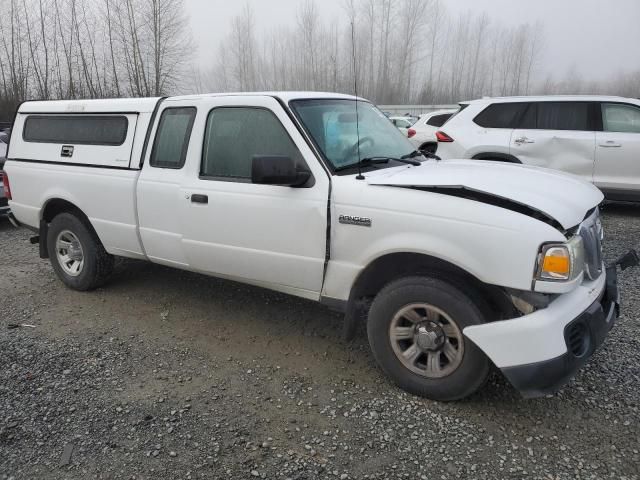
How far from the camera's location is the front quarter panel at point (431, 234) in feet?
8.36

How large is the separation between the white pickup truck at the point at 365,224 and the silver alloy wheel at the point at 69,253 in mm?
298

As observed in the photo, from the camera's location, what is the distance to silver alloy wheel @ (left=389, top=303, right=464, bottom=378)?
2.88 meters

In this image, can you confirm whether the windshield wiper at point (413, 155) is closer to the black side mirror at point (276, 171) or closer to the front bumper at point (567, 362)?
the black side mirror at point (276, 171)

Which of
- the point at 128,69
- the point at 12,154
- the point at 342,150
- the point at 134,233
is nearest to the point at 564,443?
the point at 342,150

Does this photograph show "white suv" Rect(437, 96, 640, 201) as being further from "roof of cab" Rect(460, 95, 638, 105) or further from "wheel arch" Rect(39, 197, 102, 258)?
"wheel arch" Rect(39, 197, 102, 258)

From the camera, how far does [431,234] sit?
2.79 meters

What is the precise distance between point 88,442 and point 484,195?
257 cm

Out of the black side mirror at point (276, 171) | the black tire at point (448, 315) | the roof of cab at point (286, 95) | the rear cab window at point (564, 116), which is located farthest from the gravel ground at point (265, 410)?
the rear cab window at point (564, 116)

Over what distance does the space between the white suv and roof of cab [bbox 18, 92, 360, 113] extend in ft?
14.1

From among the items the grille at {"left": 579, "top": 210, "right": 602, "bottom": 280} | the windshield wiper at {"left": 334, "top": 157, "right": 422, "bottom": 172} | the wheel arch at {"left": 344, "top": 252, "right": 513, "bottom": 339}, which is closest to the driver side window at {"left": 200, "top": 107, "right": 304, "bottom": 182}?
the windshield wiper at {"left": 334, "top": 157, "right": 422, "bottom": 172}

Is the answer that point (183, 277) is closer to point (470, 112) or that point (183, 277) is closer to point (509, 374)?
point (509, 374)

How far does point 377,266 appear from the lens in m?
3.13

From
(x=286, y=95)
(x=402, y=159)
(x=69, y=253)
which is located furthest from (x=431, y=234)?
(x=69, y=253)

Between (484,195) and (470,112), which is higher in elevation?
(470,112)
